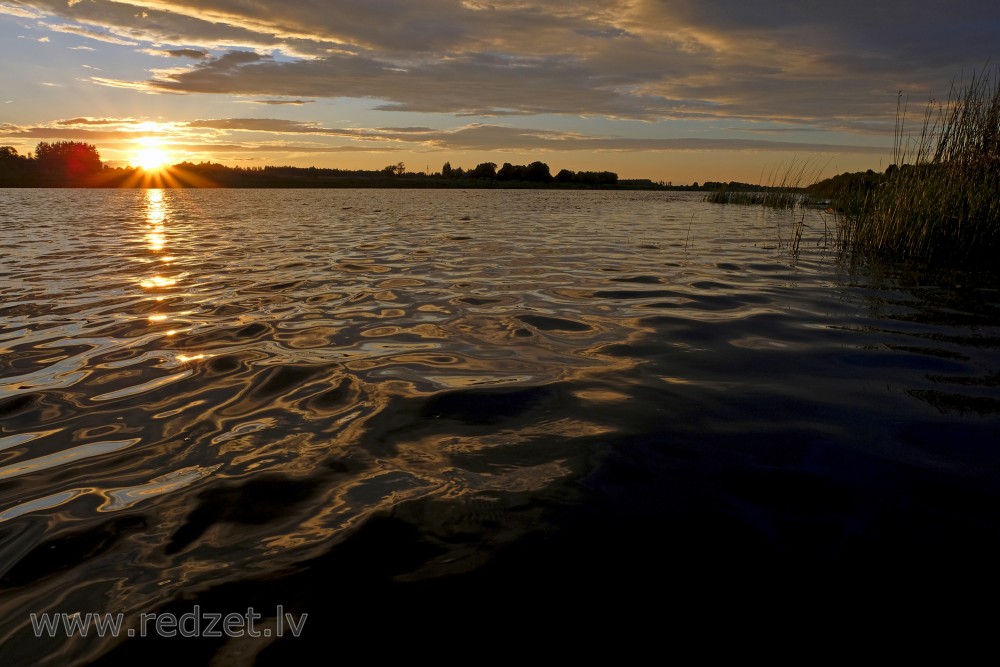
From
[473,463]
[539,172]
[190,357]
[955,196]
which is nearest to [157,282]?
[190,357]

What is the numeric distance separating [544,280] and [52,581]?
8267mm

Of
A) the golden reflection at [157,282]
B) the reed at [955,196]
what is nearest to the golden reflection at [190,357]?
the golden reflection at [157,282]

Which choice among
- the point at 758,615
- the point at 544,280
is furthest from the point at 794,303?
the point at 758,615

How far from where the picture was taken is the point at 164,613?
2248 millimetres

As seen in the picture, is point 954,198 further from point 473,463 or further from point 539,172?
point 539,172

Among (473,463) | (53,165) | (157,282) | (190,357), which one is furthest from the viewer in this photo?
(53,165)

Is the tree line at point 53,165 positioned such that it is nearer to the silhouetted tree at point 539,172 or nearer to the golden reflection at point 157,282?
the silhouetted tree at point 539,172

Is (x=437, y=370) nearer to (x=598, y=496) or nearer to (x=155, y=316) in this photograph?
(x=598, y=496)

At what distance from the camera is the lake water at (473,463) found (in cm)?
233

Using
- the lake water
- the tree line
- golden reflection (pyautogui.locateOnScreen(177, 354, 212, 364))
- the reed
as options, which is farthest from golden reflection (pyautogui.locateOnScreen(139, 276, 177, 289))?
the tree line

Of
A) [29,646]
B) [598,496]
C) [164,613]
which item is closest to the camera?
[29,646]

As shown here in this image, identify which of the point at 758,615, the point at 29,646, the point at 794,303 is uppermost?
the point at 794,303

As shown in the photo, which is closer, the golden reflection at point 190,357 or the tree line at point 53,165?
the golden reflection at point 190,357

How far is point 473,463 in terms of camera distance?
344cm
